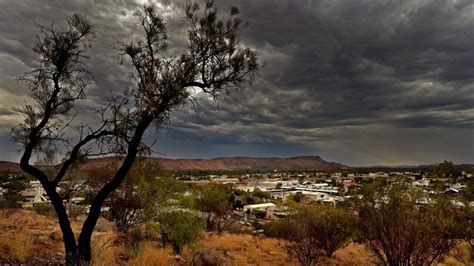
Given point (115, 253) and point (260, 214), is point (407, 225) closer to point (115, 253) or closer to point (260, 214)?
point (115, 253)

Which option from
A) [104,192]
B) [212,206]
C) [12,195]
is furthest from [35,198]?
[104,192]

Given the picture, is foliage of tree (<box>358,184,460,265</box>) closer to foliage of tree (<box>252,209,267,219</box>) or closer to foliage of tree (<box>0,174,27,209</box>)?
foliage of tree (<box>0,174,27,209</box>)

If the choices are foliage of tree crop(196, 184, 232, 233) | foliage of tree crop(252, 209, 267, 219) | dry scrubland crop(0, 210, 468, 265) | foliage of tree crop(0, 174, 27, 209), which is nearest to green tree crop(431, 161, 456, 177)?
dry scrubland crop(0, 210, 468, 265)

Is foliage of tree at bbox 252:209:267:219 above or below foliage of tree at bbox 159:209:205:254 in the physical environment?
below

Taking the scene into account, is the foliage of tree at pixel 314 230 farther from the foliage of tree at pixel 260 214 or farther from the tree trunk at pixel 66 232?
the foliage of tree at pixel 260 214

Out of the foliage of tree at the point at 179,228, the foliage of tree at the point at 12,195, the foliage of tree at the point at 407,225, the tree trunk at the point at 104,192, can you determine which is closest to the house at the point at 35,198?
the foliage of tree at the point at 12,195

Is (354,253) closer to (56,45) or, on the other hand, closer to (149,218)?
(149,218)
